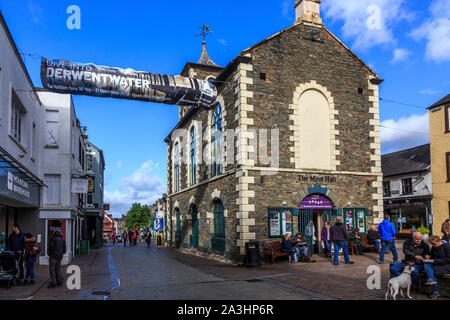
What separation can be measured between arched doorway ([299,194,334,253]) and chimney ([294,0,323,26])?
7.73 metres

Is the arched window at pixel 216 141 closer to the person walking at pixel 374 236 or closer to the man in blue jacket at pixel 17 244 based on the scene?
the person walking at pixel 374 236

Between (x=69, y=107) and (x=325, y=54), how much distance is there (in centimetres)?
1220

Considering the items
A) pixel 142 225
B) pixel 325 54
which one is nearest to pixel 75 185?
pixel 325 54

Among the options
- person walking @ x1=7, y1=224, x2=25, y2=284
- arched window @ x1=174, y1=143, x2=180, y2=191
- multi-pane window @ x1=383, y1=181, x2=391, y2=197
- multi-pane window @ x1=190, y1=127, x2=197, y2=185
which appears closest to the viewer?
person walking @ x1=7, y1=224, x2=25, y2=284

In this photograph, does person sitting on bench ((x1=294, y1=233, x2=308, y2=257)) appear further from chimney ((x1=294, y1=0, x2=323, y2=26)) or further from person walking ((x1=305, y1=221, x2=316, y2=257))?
chimney ((x1=294, y1=0, x2=323, y2=26))

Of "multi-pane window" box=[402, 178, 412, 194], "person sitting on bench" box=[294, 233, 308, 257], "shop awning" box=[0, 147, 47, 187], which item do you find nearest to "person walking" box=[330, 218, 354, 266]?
"person sitting on bench" box=[294, 233, 308, 257]

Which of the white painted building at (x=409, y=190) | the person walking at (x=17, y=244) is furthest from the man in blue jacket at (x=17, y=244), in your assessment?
the white painted building at (x=409, y=190)

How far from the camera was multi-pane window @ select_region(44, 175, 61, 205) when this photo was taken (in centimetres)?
1859

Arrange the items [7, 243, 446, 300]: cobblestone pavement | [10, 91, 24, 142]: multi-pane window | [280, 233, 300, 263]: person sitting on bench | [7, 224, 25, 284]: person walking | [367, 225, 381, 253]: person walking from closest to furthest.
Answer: [7, 243, 446, 300]: cobblestone pavement
[7, 224, 25, 284]: person walking
[10, 91, 24, 142]: multi-pane window
[280, 233, 300, 263]: person sitting on bench
[367, 225, 381, 253]: person walking

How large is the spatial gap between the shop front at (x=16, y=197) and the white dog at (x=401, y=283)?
384 inches

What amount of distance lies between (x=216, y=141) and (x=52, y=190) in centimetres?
796

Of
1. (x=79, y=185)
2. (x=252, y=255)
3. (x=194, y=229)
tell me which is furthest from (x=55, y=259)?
(x=194, y=229)

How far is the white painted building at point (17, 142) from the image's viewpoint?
1188 centimetres

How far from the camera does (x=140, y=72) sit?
13.5 m
